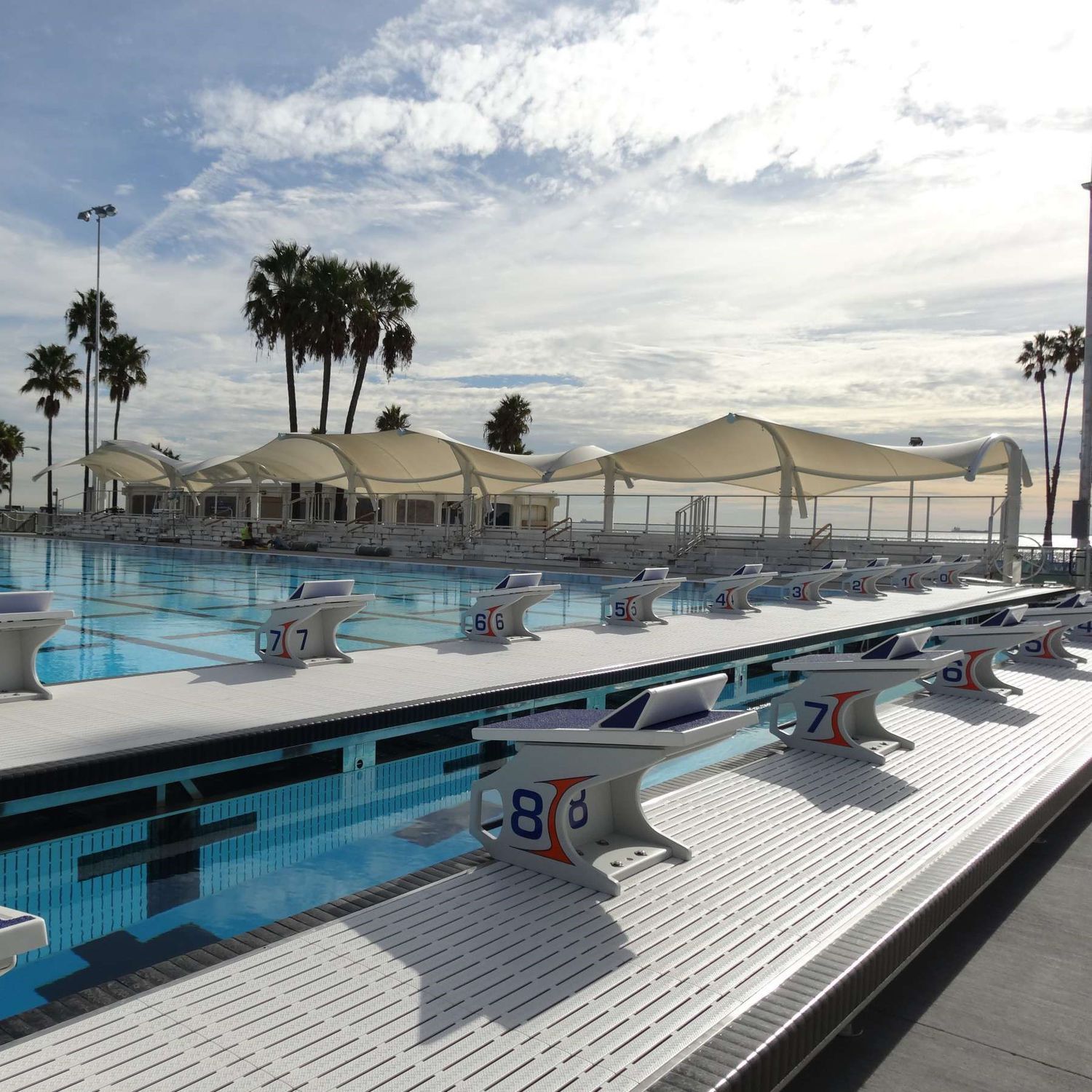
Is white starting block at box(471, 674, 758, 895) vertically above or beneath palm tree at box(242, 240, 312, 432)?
beneath

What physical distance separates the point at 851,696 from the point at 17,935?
451 cm

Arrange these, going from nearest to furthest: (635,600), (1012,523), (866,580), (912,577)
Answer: (635,600) → (866,580) → (912,577) → (1012,523)

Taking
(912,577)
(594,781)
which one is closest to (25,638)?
(594,781)

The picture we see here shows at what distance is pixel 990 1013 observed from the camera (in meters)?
3.04

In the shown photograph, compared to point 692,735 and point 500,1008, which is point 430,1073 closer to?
point 500,1008

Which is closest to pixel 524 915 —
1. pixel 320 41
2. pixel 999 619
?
pixel 999 619

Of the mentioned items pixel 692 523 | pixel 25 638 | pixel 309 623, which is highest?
pixel 692 523

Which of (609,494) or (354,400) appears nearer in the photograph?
(609,494)

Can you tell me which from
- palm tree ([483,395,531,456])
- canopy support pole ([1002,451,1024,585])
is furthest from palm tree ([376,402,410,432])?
canopy support pole ([1002,451,1024,585])

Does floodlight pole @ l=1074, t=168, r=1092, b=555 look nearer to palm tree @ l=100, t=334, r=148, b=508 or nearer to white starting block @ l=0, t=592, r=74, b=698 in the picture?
white starting block @ l=0, t=592, r=74, b=698

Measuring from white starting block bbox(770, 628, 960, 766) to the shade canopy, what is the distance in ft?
62.8

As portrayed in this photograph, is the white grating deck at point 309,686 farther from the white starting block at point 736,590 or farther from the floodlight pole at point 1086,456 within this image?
the floodlight pole at point 1086,456

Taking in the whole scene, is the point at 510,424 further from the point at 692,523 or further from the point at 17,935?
the point at 17,935

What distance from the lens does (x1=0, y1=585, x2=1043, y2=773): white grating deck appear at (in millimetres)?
5605
